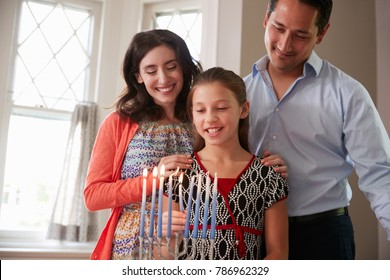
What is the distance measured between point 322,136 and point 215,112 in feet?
1.13

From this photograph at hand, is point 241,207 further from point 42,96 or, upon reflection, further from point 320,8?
point 42,96

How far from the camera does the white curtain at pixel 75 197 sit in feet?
7.53

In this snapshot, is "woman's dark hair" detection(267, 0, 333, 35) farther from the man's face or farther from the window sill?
the window sill

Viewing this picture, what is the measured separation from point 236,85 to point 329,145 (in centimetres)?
33

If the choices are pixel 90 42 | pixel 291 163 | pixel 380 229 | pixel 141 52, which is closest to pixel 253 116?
pixel 291 163

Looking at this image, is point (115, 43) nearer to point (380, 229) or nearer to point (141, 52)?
point (141, 52)

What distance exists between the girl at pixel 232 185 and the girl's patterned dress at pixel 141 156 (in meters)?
0.14

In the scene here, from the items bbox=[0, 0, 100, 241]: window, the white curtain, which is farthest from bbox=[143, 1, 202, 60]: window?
the white curtain

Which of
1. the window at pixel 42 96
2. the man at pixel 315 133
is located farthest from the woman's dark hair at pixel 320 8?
the window at pixel 42 96

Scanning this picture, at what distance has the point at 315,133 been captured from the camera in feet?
3.70

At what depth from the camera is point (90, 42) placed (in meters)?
2.58

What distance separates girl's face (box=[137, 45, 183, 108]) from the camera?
111cm

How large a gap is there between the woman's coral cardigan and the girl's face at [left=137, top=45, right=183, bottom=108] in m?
0.11

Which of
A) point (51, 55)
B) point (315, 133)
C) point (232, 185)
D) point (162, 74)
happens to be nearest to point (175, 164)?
point (232, 185)
